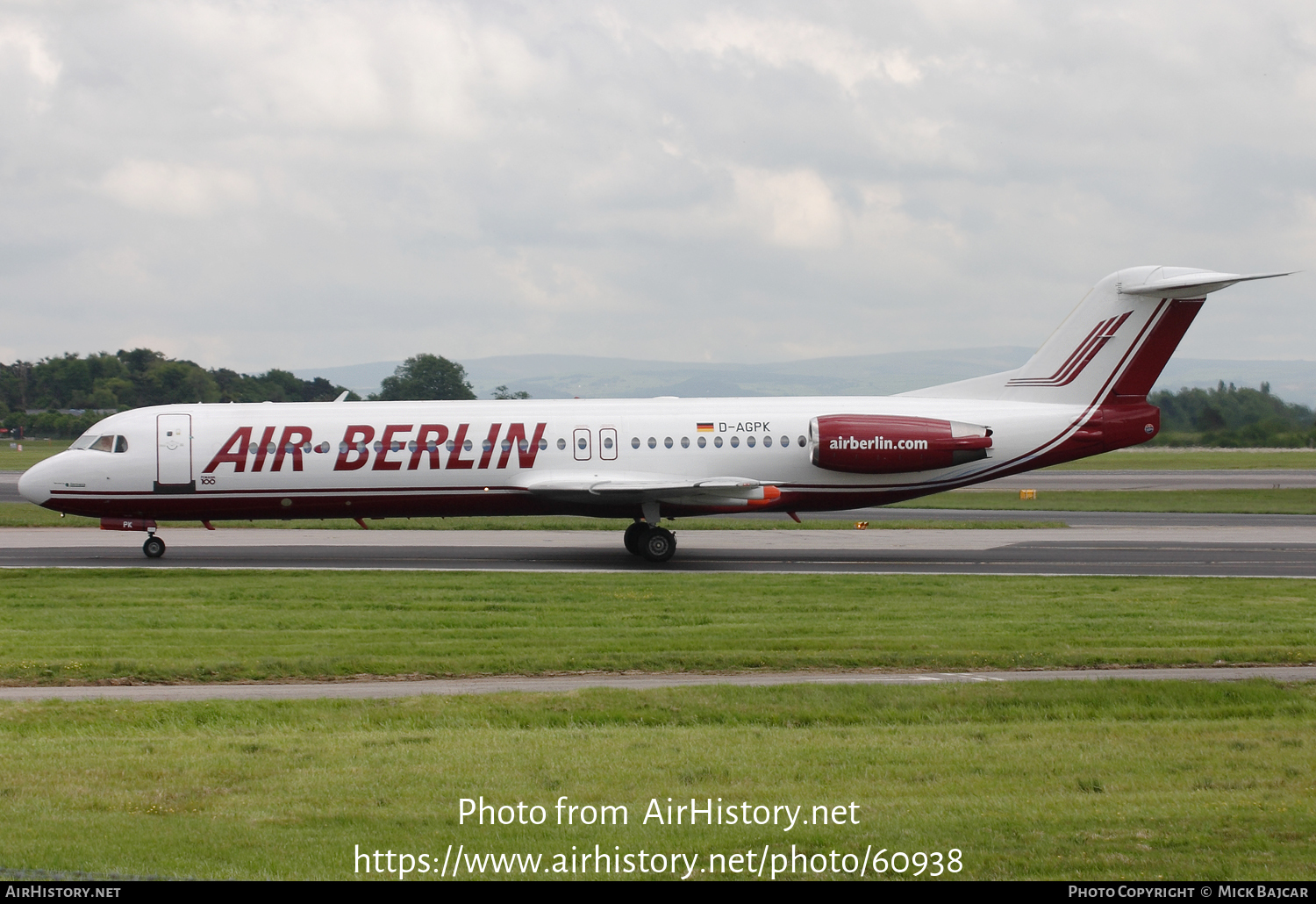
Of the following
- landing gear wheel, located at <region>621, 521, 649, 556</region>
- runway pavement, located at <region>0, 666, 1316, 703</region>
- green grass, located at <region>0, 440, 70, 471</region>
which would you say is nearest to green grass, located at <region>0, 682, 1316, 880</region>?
runway pavement, located at <region>0, 666, 1316, 703</region>

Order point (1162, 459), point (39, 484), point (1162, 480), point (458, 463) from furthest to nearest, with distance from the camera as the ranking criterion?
point (1162, 459) → point (1162, 480) → point (458, 463) → point (39, 484)

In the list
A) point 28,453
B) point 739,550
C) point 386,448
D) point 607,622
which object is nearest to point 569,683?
point 607,622

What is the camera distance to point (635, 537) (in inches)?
1113

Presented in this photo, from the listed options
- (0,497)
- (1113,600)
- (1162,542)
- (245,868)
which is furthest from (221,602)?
(0,497)

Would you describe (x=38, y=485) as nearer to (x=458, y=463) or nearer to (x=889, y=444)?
(x=458, y=463)

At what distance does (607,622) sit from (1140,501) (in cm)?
3383

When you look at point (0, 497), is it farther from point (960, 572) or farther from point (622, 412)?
point (960, 572)

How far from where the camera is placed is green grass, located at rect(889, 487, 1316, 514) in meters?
44.1

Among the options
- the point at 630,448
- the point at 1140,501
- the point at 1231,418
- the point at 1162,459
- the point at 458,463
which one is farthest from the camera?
the point at 1162,459

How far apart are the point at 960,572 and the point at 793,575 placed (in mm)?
3945

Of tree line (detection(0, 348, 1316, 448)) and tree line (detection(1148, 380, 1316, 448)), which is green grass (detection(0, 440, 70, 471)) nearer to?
tree line (detection(0, 348, 1316, 448))

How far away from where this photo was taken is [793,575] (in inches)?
992

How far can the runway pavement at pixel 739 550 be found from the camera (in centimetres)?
2727

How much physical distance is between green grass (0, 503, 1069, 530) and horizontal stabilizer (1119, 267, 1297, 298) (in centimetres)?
957
